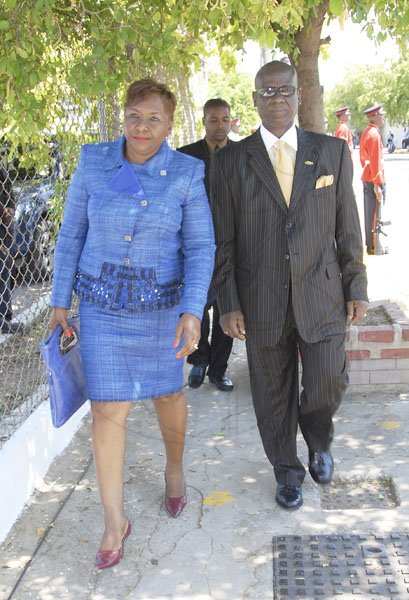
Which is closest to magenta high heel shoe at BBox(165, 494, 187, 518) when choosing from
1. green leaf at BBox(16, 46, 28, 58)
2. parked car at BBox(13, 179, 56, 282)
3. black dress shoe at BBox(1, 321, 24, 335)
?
green leaf at BBox(16, 46, 28, 58)

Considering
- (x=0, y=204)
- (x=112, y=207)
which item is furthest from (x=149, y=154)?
(x=0, y=204)

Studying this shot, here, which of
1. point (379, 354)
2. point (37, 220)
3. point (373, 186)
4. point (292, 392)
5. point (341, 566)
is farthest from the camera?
point (373, 186)

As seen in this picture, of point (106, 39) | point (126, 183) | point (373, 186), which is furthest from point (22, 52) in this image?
point (373, 186)

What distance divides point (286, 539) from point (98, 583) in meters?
0.85

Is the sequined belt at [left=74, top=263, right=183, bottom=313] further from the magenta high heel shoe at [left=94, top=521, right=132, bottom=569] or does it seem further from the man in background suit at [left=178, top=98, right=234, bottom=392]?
the man in background suit at [left=178, top=98, right=234, bottom=392]

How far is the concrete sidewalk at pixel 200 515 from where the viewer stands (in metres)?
3.16

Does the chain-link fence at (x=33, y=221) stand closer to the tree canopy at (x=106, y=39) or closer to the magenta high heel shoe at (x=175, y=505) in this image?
the tree canopy at (x=106, y=39)

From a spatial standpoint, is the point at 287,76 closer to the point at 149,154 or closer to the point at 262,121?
the point at 262,121

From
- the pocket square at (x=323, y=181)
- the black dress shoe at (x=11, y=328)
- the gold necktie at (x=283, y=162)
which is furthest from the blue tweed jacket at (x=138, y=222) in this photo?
the black dress shoe at (x=11, y=328)

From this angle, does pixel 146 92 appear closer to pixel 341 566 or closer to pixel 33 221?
pixel 341 566

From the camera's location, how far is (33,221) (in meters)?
7.25

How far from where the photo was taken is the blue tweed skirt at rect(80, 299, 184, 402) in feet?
10.8

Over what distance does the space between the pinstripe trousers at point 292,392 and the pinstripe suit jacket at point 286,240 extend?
3.8 inches

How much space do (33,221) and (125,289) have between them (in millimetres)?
4275
